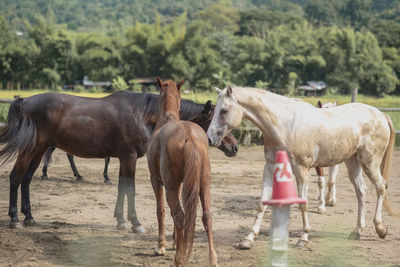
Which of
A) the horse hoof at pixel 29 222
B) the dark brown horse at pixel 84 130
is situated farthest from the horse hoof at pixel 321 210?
the horse hoof at pixel 29 222

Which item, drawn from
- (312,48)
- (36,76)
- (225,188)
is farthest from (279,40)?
(225,188)

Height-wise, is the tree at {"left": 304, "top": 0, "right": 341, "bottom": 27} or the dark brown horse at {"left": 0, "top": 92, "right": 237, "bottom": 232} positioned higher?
the tree at {"left": 304, "top": 0, "right": 341, "bottom": 27}

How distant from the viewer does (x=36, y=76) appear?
5044 cm

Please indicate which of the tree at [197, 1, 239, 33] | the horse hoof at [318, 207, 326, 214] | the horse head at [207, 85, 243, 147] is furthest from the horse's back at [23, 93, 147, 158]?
the tree at [197, 1, 239, 33]

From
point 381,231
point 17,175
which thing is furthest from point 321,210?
point 17,175

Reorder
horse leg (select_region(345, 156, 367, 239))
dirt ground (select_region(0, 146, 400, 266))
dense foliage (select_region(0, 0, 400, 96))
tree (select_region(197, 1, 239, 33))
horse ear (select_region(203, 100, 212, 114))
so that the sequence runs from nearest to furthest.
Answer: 1. dirt ground (select_region(0, 146, 400, 266))
2. horse leg (select_region(345, 156, 367, 239))
3. horse ear (select_region(203, 100, 212, 114))
4. dense foliage (select_region(0, 0, 400, 96))
5. tree (select_region(197, 1, 239, 33))

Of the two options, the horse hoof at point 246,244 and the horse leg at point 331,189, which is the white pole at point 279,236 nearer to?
the horse hoof at point 246,244

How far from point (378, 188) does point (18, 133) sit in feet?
14.3

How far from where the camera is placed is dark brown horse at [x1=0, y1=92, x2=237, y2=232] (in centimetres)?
601

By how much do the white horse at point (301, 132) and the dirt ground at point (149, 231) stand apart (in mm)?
334

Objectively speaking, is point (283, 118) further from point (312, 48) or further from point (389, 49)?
point (389, 49)

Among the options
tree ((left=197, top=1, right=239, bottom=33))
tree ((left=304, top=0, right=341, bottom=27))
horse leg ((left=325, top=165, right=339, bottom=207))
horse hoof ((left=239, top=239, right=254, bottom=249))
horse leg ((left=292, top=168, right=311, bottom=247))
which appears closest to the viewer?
horse hoof ((left=239, top=239, right=254, bottom=249))

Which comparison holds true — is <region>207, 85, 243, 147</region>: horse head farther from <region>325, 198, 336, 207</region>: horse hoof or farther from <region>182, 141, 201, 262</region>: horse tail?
<region>325, 198, 336, 207</region>: horse hoof

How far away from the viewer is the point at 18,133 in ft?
19.4
